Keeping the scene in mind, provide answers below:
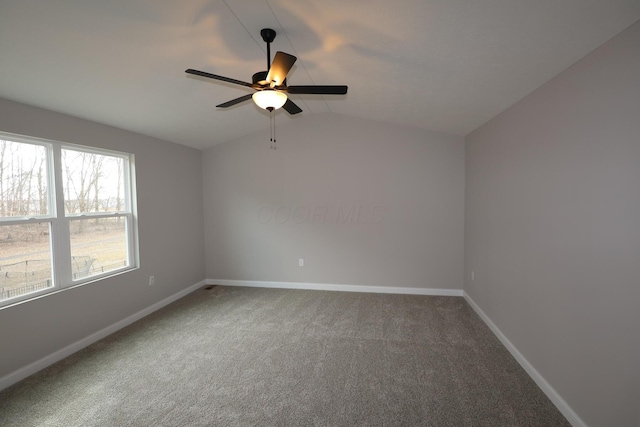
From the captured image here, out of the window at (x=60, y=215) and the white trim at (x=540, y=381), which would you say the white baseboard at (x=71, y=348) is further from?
the white trim at (x=540, y=381)

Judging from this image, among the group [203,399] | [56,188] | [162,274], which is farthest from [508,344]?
[56,188]

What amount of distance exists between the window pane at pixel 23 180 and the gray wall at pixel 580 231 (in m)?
4.37

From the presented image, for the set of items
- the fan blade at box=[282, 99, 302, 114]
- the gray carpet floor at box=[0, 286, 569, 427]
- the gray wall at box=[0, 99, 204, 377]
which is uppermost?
the fan blade at box=[282, 99, 302, 114]

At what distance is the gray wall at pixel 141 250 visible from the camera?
8.17ft

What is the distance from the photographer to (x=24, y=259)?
259 cm

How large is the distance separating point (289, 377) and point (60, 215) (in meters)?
2.71

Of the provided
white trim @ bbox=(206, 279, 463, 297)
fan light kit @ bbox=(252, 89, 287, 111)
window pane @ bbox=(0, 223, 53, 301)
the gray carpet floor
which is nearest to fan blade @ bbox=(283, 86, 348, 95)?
fan light kit @ bbox=(252, 89, 287, 111)

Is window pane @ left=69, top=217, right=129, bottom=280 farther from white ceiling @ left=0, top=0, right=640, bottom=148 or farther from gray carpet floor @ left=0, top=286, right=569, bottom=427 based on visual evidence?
white ceiling @ left=0, top=0, right=640, bottom=148

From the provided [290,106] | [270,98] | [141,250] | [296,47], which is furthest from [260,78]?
[141,250]

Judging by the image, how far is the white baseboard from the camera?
2.40 metres

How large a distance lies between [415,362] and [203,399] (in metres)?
1.82

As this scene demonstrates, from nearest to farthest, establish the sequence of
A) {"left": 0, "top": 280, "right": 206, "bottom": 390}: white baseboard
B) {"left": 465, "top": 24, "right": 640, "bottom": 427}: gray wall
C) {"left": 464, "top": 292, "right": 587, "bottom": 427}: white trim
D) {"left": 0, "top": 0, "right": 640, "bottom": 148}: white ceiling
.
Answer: {"left": 465, "top": 24, "right": 640, "bottom": 427}: gray wall
{"left": 0, "top": 0, "right": 640, "bottom": 148}: white ceiling
{"left": 464, "top": 292, "right": 587, "bottom": 427}: white trim
{"left": 0, "top": 280, "right": 206, "bottom": 390}: white baseboard

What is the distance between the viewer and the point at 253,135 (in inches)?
193

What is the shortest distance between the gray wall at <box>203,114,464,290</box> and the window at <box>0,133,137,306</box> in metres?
1.62
